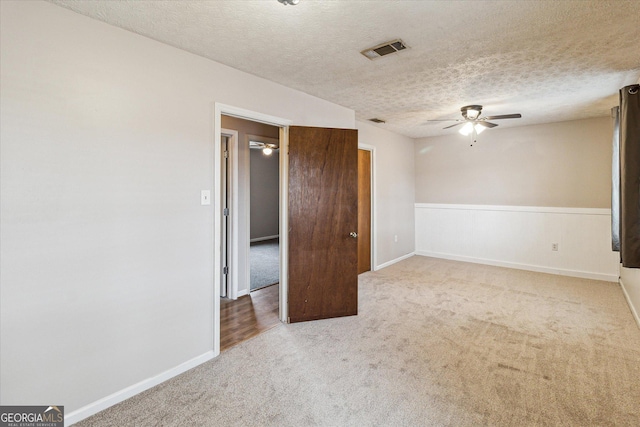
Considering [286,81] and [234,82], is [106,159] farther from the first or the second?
[286,81]

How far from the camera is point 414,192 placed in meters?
6.62

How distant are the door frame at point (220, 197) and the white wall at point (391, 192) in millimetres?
2063

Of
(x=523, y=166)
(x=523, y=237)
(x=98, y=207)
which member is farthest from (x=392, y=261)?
(x=98, y=207)

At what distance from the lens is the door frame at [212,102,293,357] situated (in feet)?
8.53

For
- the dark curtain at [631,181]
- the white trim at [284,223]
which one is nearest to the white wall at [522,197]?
the dark curtain at [631,181]

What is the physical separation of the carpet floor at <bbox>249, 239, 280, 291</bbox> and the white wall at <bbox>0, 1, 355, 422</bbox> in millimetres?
2187

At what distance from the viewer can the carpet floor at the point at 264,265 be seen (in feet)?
15.8

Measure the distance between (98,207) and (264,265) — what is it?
13.4 feet

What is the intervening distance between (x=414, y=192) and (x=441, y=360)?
4.57m

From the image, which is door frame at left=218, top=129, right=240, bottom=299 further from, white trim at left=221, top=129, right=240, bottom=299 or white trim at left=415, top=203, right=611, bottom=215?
white trim at left=415, top=203, right=611, bottom=215

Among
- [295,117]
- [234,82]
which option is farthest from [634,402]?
[234,82]

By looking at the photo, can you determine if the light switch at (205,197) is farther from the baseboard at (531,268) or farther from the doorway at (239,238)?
the baseboard at (531,268)

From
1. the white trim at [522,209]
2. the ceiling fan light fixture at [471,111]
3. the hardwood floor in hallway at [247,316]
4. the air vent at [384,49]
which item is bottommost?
the hardwood floor in hallway at [247,316]

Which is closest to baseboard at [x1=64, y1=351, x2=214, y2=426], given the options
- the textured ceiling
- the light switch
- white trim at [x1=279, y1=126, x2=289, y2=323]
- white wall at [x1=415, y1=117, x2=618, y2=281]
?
white trim at [x1=279, y1=126, x2=289, y2=323]
